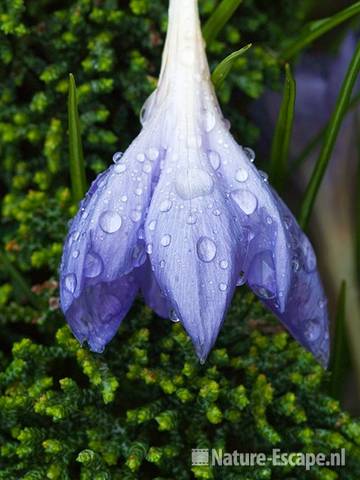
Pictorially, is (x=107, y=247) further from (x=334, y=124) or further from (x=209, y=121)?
(x=334, y=124)

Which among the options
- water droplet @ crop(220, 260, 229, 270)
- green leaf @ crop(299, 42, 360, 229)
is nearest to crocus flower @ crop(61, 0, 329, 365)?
water droplet @ crop(220, 260, 229, 270)

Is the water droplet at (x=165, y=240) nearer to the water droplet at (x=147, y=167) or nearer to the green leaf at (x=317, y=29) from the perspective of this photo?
the water droplet at (x=147, y=167)

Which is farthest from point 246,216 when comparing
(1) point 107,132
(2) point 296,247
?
(1) point 107,132

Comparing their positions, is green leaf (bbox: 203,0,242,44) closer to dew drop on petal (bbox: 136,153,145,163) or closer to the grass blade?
the grass blade

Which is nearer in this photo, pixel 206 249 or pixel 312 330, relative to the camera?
pixel 206 249

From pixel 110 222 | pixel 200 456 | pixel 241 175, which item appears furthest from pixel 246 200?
pixel 200 456

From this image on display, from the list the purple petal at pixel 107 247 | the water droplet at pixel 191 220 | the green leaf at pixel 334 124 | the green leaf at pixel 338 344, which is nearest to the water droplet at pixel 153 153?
the purple petal at pixel 107 247
